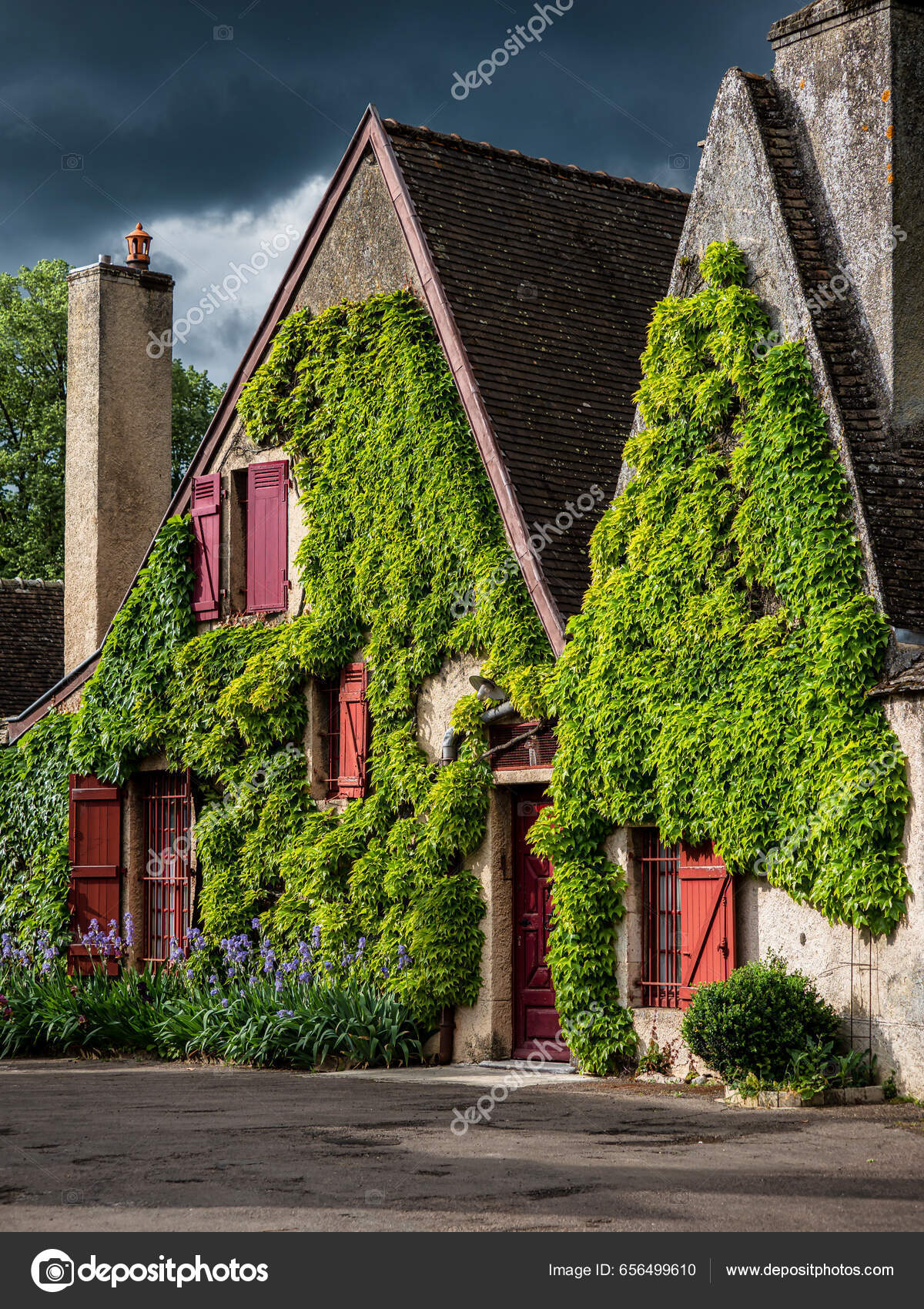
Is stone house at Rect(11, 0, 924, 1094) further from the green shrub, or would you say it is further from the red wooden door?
the green shrub

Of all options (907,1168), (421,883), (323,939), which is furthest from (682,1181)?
(323,939)

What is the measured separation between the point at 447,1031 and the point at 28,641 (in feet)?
52.8

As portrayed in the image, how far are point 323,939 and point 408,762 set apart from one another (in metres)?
1.83

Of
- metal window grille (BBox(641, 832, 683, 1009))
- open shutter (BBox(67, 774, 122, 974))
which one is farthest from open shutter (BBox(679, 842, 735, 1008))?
open shutter (BBox(67, 774, 122, 974))

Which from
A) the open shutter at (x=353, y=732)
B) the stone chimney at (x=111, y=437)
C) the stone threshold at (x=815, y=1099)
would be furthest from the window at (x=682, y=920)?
the stone chimney at (x=111, y=437)

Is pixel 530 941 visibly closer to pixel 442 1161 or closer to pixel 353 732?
pixel 353 732

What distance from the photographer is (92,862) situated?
18.5 meters

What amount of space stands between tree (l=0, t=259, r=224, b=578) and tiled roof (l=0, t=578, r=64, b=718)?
219 inches

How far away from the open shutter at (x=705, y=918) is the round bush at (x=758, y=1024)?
1.03 metres

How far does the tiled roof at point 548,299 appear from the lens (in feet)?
49.3

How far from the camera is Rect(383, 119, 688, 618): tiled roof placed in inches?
591
